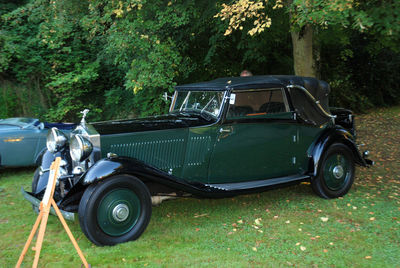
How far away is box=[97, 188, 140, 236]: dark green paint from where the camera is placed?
4.00m

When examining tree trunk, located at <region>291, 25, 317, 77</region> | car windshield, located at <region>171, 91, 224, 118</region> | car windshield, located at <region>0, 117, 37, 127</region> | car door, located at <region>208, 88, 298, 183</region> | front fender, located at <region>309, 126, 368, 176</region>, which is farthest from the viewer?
tree trunk, located at <region>291, 25, 317, 77</region>

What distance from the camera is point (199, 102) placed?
17.6 feet

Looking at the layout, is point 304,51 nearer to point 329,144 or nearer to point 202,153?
point 329,144

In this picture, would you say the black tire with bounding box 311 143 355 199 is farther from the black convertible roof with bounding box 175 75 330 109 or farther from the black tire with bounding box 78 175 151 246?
the black tire with bounding box 78 175 151 246

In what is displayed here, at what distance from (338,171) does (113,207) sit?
3518 mm

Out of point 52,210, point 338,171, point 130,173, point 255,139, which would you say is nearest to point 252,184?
point 255,139

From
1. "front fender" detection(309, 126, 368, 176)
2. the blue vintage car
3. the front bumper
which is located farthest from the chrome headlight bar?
"front fender" detection(309, 126, 368, 176)

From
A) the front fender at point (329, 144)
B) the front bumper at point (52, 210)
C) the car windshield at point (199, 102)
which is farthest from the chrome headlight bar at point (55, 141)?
the front fender at point (329, 144)

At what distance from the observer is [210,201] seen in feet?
18.7

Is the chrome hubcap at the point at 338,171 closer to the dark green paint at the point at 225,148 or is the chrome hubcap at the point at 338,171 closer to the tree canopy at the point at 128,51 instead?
the dark green paint at the point at 225,148

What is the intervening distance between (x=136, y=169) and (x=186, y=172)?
36.2 inches

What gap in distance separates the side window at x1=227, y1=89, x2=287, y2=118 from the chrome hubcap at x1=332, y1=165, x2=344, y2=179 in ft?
4.19

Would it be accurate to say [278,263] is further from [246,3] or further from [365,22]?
[246,3]

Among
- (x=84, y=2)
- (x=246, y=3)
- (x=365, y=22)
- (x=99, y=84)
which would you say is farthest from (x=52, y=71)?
(x=365, y=22)
